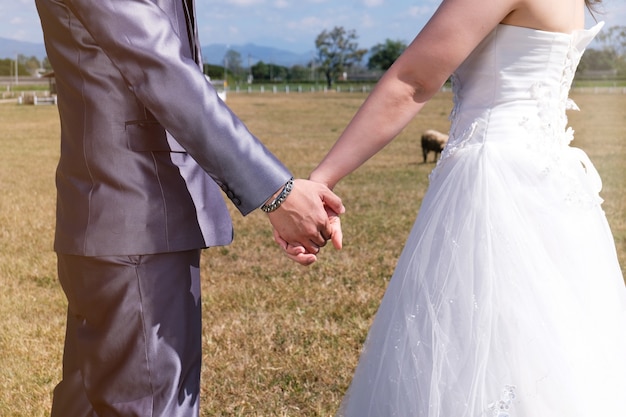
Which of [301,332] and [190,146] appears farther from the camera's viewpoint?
[301,332]

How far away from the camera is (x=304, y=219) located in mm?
2422

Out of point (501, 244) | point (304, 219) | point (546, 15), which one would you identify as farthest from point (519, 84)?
point (304, 219)

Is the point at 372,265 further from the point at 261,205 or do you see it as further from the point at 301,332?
the point at 261,205

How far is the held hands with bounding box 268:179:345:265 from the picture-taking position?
237cm

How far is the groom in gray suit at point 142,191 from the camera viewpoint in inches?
82.8

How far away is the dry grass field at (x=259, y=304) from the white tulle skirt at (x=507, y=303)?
2.12m

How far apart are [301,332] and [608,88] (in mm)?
60733

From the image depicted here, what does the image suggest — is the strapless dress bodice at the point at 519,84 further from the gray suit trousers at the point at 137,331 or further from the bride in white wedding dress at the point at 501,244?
the gray suit trousers at the point at 137,331

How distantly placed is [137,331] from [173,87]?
688 millimetres

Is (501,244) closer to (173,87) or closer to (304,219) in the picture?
(304,219)

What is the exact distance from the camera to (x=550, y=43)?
243cm

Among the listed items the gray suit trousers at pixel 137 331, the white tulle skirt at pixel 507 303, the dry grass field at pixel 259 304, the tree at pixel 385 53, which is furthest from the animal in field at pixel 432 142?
the tree at pixel 385 53

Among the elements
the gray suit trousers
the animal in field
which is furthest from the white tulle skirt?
the animal in field

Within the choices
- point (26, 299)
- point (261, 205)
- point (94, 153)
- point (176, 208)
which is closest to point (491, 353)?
point (261, 205)
